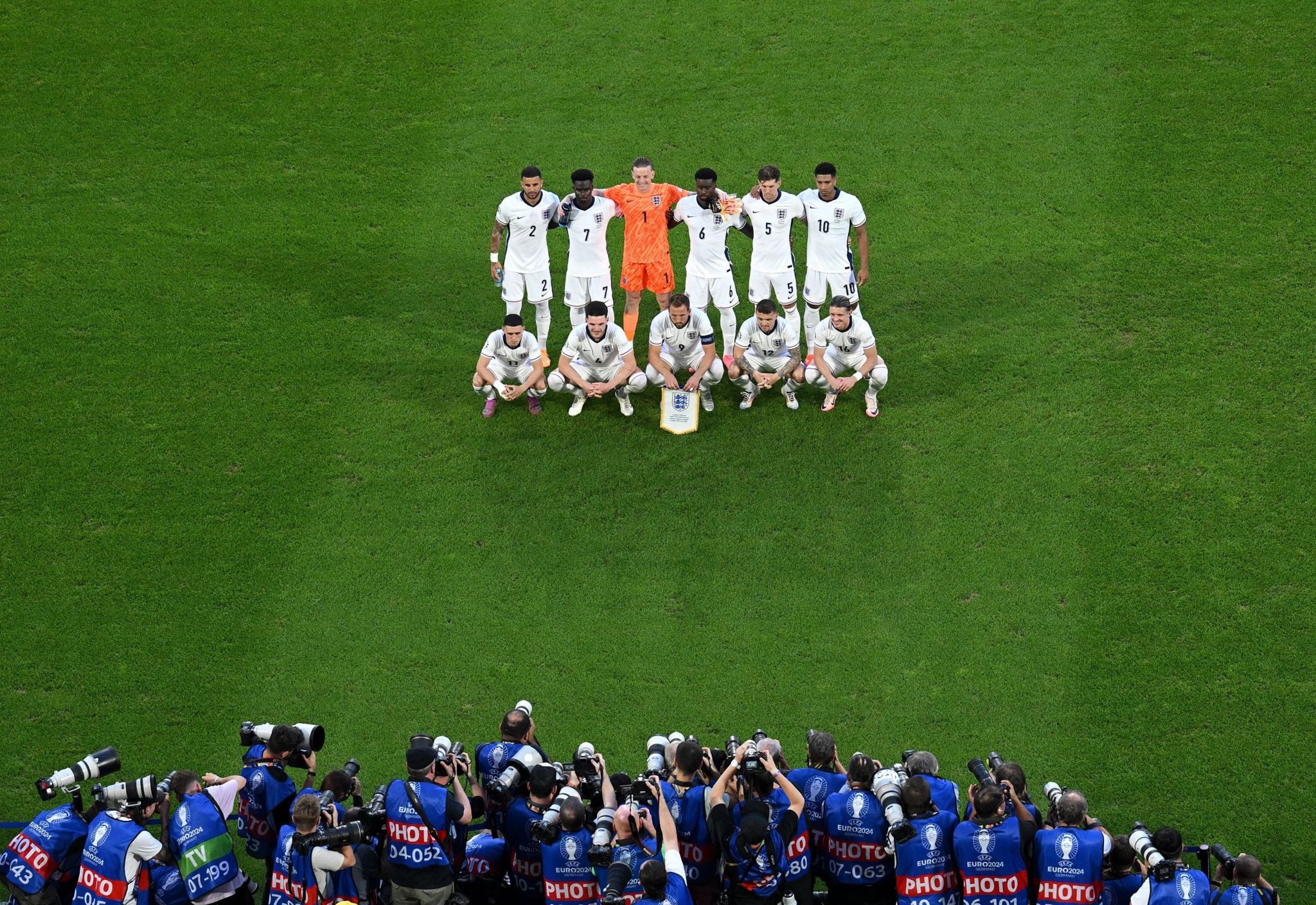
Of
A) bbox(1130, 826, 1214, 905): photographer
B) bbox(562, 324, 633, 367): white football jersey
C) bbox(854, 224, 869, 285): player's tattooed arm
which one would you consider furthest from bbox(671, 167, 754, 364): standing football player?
bbox(1130, 826, 1214, 905): photographer

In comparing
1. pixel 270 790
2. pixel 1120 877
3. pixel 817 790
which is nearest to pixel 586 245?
pixel 270 790

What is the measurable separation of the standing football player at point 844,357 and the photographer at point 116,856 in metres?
6.70

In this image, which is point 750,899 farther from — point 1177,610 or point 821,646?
point 1177,610

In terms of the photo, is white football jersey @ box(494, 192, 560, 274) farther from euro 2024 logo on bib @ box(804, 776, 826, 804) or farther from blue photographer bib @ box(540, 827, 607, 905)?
blue photographer bib @ box(540, 827, 607, 905)

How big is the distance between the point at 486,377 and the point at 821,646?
390 centimetres

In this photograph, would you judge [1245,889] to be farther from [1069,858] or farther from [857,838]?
[857,838]

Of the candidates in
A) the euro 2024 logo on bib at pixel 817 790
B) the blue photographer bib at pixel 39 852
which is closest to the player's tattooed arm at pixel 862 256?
the euro 2024 logo on bib at pixel 817 790

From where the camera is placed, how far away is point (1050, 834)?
746cm

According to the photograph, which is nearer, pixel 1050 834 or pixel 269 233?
pixel 1050 834

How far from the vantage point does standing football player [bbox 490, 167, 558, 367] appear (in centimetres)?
1234

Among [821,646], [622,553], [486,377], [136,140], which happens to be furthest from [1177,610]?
[136,140]

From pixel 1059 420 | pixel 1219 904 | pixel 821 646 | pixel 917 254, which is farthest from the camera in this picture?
pixel 917 254

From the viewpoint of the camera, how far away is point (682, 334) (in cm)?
1216

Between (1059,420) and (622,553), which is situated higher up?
(1059,420)
